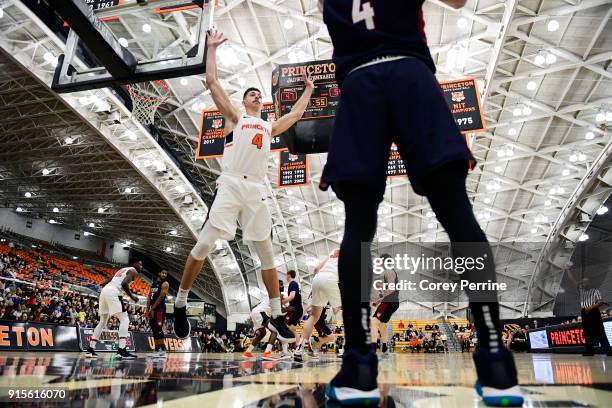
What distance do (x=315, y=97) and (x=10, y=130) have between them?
1918 cm

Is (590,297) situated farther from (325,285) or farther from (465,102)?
(325,285)

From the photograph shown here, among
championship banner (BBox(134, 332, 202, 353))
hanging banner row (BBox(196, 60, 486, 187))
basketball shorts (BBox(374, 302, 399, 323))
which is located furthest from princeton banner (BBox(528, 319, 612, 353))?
championship banner (BBox(134, 332, 202, 353))

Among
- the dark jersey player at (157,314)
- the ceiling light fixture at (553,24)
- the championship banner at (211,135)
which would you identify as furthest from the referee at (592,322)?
the ceiling light fixture at (553,24)

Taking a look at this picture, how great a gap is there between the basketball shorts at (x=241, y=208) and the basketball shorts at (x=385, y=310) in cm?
466

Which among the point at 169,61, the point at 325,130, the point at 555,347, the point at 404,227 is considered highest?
the point at 404,227

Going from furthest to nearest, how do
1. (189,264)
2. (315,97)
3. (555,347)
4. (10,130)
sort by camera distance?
(10,130) → (555,347) → (315,97) → (189,264)

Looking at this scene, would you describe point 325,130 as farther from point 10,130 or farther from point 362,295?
point 10,130

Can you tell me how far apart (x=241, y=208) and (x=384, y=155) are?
7.63ft

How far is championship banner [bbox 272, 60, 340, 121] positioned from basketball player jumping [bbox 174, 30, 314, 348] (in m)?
4.34

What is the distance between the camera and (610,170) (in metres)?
22.5

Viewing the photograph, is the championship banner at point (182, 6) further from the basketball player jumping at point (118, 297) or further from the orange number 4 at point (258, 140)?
the basketball player jumping at point (118, 297)

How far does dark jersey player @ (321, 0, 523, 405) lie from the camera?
1.39 m

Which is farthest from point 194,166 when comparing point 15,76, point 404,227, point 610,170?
point 610,170

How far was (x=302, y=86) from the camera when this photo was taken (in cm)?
862
